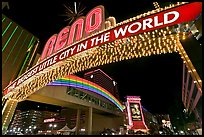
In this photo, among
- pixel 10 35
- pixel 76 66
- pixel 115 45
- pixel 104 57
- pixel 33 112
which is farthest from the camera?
pixel 33 112

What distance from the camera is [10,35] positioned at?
13.8 m

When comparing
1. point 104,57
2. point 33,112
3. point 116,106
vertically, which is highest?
point 33,112

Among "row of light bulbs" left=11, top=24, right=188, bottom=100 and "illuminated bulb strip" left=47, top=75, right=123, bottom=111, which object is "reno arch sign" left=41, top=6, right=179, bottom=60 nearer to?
"row of light bulbs" left=11, top=24, right=188, bottom=100

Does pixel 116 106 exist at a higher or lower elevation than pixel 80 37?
higher

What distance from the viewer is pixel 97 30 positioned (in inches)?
263

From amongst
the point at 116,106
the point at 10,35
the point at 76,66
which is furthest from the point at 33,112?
the point at 76,66

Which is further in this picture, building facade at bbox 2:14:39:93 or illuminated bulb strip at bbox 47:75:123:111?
illuminated bulb strip at bbox 47:75:123:111

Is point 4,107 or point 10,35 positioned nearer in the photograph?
point 4,107

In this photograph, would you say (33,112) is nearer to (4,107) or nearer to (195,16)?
(4,107)

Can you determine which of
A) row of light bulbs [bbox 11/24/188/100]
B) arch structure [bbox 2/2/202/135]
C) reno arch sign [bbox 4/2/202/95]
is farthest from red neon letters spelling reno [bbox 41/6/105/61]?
row of light bulbs [bbox 11/24/188/100]

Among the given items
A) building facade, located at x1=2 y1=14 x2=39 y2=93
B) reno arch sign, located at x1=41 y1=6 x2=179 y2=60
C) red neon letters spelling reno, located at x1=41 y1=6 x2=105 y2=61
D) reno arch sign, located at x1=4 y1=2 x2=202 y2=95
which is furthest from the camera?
building facade, located at x1=2 y1=14 x2=39 y2=93

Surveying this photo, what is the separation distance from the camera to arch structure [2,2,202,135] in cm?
471

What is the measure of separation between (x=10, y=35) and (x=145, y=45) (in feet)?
40.7

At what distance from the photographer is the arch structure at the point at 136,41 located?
186 inches
